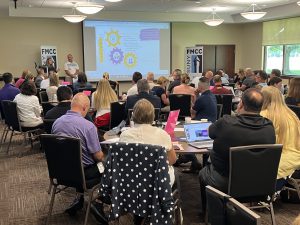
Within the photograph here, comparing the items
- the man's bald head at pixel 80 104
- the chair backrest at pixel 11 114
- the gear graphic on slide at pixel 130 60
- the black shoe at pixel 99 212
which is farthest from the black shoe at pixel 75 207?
the gear graphic on slide at pixel 130 60

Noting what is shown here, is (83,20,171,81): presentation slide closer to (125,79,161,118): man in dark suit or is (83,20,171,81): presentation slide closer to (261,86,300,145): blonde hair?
(125,79,161,118): man in dark suit

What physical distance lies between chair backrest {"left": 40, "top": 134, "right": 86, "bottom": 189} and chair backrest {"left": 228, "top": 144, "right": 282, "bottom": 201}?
46.2 inches

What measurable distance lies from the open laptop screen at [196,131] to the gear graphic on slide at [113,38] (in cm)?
847

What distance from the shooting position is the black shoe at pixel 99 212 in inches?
129

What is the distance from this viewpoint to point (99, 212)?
3289mm

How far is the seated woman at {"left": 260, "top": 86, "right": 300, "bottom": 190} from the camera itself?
3195 mm

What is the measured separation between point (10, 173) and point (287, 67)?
9493 mm

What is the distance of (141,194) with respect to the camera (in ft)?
8.32

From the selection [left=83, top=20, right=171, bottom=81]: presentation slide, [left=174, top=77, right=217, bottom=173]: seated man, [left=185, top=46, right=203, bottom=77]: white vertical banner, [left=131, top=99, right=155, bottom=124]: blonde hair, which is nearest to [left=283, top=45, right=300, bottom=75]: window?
[left=185, top=46, right=203, bottom=77]: white vertical banner

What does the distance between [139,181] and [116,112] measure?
2.79m

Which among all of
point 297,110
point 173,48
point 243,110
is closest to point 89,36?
point 173,48

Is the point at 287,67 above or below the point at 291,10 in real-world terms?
below

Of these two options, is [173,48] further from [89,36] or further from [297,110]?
[297,110]

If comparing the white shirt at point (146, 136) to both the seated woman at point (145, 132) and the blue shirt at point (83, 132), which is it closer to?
the seated woman at point (145, 132)
